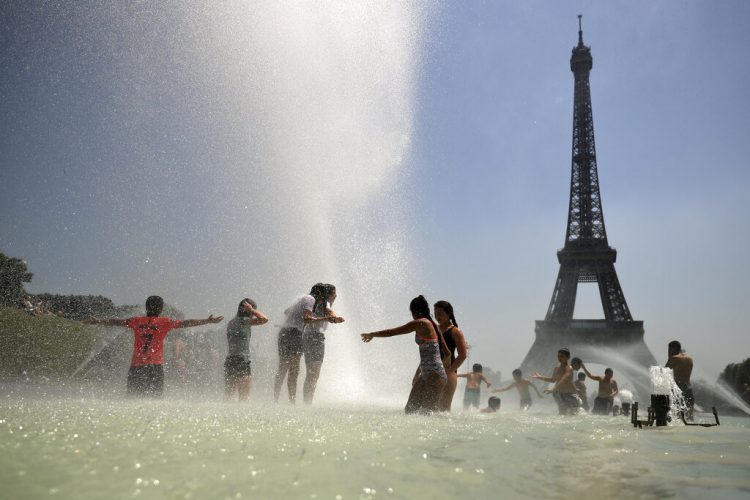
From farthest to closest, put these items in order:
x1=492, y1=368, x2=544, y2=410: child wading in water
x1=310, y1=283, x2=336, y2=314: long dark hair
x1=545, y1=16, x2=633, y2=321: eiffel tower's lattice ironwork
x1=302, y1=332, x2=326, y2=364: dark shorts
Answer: x1=545, y1=16, x2=633, y2=321: eiffel tower's lattice ironwork, x1=492, y1=368, x2=544, y2=410: child wading in water, x1=310, y1=283, x2=336, y2=314: long dark hair, x1=302, y1=332, x2=326, y2=364: dark shorts

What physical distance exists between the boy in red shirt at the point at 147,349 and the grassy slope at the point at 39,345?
15.8 m

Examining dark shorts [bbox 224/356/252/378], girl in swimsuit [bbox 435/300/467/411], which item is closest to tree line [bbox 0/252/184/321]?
dark shorts [bbox 224/356/252/378]

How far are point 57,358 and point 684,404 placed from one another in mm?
23535

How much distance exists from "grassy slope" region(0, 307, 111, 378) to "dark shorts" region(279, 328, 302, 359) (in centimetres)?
1651

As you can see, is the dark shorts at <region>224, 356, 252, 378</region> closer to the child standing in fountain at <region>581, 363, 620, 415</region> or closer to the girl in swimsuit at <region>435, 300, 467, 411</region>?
the girl in swimsuit at <region>435, 300, 467, 411</region>

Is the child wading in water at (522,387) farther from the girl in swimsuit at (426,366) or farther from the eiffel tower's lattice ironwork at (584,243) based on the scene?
the eiffel tower's lattice ironwork at (584,243)

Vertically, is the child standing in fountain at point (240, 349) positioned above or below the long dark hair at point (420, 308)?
below

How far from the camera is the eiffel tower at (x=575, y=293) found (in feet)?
167

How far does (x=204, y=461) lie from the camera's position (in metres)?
2.64

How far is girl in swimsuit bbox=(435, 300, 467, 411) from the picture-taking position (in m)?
7.23

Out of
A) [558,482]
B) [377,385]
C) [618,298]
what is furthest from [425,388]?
[618,298]

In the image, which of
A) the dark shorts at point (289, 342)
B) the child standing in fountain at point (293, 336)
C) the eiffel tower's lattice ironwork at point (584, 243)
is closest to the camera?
the child standing in fountain at point (293, 336)

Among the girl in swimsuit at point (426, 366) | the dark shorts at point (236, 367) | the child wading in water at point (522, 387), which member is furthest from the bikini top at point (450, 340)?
the child wading in water at point (522, 387)

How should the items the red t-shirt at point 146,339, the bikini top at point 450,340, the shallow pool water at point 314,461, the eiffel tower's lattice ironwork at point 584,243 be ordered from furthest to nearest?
the eiffel tower's lattice ironwork at point 584,243
the bikini top at point 450,340
the red t-shirt at point 146,339
the shallow pool water at point 314,461
